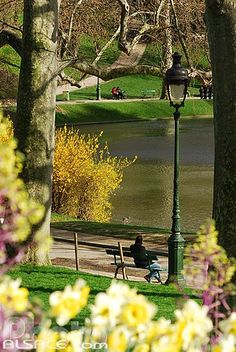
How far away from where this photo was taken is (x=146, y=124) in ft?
207

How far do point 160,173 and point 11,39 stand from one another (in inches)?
847

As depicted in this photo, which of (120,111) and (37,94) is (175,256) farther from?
(120,111)

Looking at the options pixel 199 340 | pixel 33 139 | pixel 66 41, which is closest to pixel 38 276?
pixel 33 139

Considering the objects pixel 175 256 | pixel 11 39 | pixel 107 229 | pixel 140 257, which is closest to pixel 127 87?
pixel 107 229

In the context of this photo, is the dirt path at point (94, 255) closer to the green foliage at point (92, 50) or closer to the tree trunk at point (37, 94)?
the tree trunk at point (37, 94)

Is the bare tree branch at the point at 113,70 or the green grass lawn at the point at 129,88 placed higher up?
the green grass lawn at the point at 129,88

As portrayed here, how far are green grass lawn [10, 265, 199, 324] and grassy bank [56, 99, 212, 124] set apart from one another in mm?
45133

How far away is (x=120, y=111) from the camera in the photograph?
65.8 meters

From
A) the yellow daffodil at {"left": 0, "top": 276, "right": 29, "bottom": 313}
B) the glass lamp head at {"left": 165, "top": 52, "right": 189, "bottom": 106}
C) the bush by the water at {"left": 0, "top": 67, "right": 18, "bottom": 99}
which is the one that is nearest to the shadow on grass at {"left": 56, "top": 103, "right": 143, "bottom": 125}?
the bush by the water at {"left": 0, "top": 67, "right": 18, "bottom": 99}

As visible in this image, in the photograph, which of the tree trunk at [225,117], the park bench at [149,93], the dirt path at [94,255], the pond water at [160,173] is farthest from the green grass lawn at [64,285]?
the park bench at [149,93]

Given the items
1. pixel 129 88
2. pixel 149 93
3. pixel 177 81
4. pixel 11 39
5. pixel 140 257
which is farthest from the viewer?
pixel 129 88

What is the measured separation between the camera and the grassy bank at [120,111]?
61312 mm

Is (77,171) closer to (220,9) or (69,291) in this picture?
(220,9)

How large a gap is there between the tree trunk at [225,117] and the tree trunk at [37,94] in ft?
17.6
